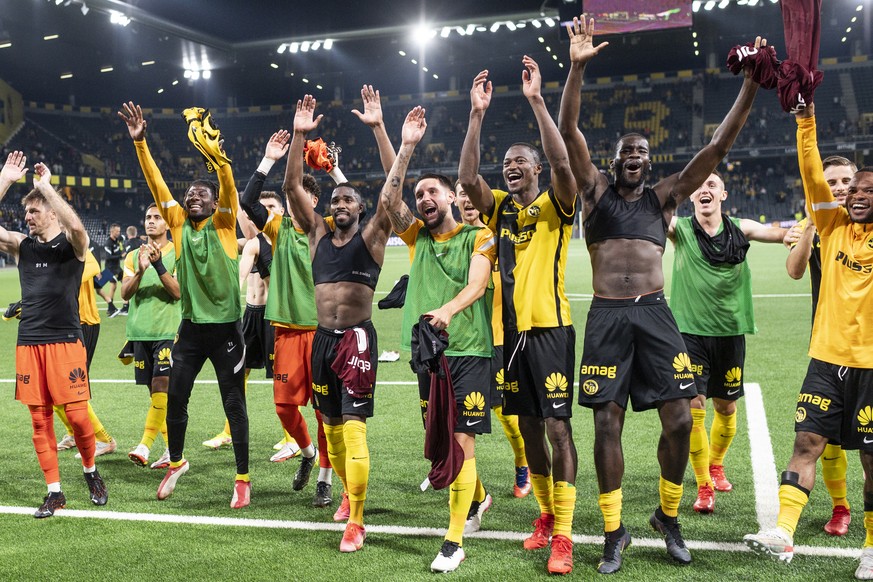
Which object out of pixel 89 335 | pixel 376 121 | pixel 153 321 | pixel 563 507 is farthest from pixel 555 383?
pixel 89 335

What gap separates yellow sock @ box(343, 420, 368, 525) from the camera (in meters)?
5.18

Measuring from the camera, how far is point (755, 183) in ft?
174

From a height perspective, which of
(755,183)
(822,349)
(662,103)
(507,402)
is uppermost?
(662,103)

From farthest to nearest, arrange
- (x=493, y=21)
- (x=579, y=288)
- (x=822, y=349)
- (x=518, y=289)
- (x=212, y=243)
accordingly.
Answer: (x=493, y=21) < (x=579, y=288) < (x=212, y=243) < (x=518, y=289) < (x=822, y=349)

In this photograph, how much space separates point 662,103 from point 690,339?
53563mm

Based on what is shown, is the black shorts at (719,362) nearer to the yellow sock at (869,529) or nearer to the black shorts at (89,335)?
the yellow sock at (869,529)

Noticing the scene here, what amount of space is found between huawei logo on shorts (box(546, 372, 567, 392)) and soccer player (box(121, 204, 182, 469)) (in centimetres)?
377

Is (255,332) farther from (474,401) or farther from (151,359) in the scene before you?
(474,401)

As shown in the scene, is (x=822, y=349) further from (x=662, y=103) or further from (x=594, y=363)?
(x=662, y=103)

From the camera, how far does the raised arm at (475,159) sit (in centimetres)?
496

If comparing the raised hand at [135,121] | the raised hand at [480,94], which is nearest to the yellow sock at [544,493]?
the raised hand at [480,94]

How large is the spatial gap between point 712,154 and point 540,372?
5.33 ft

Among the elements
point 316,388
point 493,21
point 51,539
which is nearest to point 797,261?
point 316,388

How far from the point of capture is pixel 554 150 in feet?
15.5
